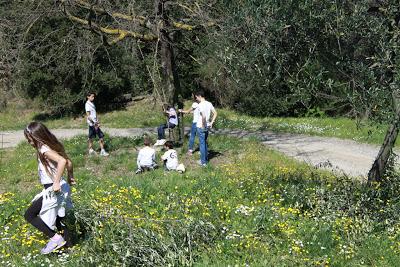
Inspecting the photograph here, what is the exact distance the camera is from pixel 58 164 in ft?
19.5

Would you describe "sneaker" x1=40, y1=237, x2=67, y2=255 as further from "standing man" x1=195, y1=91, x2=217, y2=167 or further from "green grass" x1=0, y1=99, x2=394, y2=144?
"green grass" x1=0, y1=99, x2=394, y2=144

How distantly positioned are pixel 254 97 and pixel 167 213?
1847 cm

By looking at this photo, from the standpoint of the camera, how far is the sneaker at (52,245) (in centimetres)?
623

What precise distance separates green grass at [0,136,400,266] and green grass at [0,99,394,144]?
333 inches

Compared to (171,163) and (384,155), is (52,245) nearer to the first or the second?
(171,163)

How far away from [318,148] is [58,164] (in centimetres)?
1191

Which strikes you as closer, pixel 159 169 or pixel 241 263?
pixel 241 263

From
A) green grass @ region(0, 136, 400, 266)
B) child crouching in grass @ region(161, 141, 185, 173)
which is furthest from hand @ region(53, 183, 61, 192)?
child crouching in grass @ region(161, 141, 185, 173)

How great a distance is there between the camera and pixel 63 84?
2631 cm

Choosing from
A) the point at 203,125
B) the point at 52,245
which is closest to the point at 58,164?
the point at 52,245

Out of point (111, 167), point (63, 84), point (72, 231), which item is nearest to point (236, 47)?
point (72, 231)

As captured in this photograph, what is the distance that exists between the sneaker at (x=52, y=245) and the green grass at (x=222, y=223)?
0.09 meters

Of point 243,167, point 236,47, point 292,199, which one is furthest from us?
point 243,167

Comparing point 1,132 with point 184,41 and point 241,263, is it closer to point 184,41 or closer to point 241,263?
point 184,41
